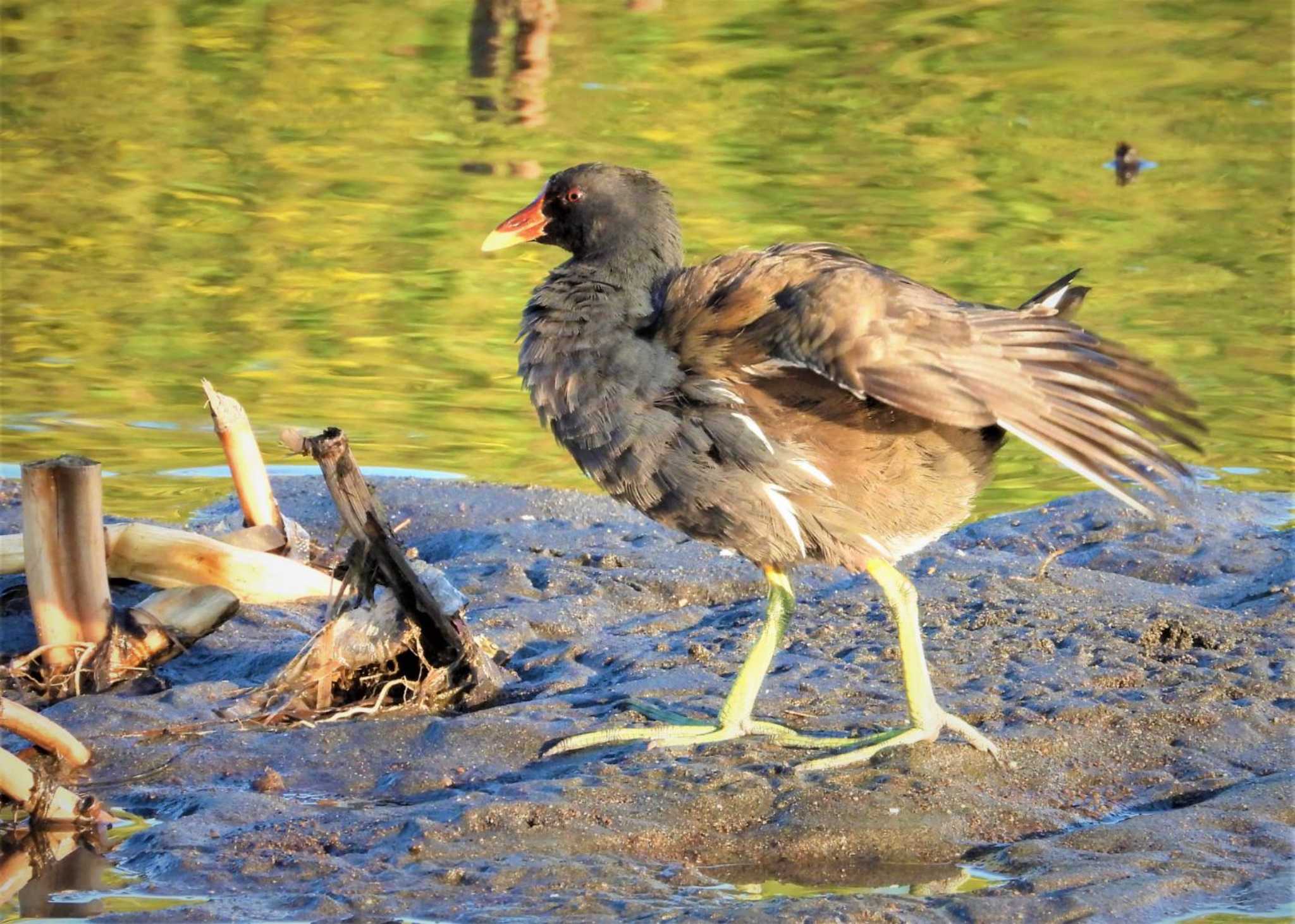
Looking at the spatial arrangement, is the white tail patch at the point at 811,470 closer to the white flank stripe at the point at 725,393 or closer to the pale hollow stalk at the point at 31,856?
the white flank stripe at the point at 725,393

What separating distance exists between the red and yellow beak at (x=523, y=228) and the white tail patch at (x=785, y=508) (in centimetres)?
131

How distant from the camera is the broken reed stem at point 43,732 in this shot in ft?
16.1

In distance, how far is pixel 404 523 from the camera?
7176 millimetres

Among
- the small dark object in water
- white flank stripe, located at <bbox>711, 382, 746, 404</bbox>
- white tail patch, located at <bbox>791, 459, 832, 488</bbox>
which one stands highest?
white flank stripe, located at <bbox>711, 382, 746, 404</bbox>

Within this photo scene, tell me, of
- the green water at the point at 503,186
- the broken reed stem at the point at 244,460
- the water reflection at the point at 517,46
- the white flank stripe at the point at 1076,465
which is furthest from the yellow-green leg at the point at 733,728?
the water reflection at the point at 517,46

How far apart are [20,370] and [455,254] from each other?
9.15 feet

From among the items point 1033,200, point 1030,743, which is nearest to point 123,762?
point 1030,743

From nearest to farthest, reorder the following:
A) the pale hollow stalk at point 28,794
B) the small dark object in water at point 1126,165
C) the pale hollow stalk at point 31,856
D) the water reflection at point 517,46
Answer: the pale hollow stalk at point 31,856 → the pale hollow stalk at point 28,794 → the small dark object in water at point 1126,165 → the water reflection at point 517,46

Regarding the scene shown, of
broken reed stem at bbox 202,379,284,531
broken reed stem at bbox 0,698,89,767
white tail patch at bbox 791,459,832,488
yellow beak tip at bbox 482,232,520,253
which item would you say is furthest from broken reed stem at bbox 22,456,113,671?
white tail patch at bbox 791,459,832,488

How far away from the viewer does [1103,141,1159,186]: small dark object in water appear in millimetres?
13000

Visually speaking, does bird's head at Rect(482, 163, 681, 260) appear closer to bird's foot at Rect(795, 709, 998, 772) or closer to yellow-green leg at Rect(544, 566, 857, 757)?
yellow-green leg at Rect(544, 566, 857, 757)

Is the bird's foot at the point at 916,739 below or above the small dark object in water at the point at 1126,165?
below

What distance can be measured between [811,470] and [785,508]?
5.0 inches

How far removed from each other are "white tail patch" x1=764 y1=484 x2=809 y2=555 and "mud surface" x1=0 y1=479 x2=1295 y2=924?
60 centimetres
